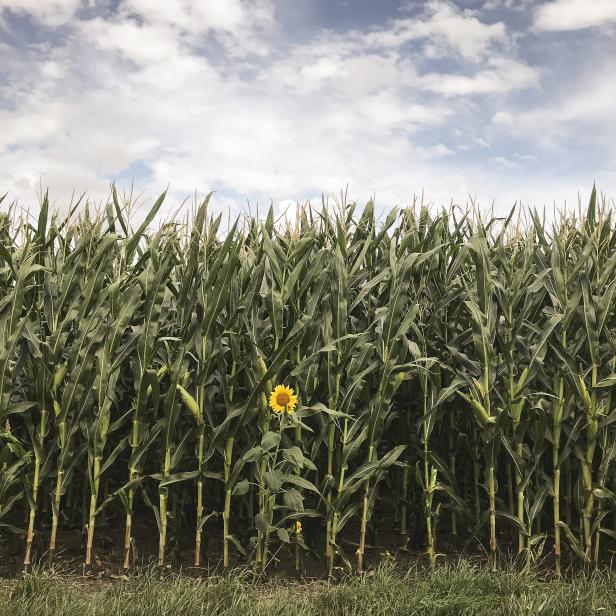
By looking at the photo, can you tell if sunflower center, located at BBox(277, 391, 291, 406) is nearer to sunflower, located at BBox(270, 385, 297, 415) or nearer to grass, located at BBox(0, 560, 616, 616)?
sunflower, located at BBox(270, 385, 297, 415)

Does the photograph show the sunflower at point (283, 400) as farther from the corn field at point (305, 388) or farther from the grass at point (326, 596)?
the grass at point (326, 596)

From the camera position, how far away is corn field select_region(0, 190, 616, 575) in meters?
3.71

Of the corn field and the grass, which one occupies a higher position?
the corn field

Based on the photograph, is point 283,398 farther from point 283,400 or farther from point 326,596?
point 326,596

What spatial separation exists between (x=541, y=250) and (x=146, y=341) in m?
2.68

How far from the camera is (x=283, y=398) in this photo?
3.59 m

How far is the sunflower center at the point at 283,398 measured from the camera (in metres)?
3.58

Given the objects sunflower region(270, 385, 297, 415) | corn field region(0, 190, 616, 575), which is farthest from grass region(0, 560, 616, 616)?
sunflower region(270, 385, 297, 415)

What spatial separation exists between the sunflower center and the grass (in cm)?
94

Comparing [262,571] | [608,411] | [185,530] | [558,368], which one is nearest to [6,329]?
[185,530]

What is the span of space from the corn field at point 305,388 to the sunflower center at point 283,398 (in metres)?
0.10

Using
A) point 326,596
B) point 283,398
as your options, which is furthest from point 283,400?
point 326,596

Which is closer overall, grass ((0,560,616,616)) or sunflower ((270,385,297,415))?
grass ((0,560,616,616))

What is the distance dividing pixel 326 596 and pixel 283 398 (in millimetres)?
1030
